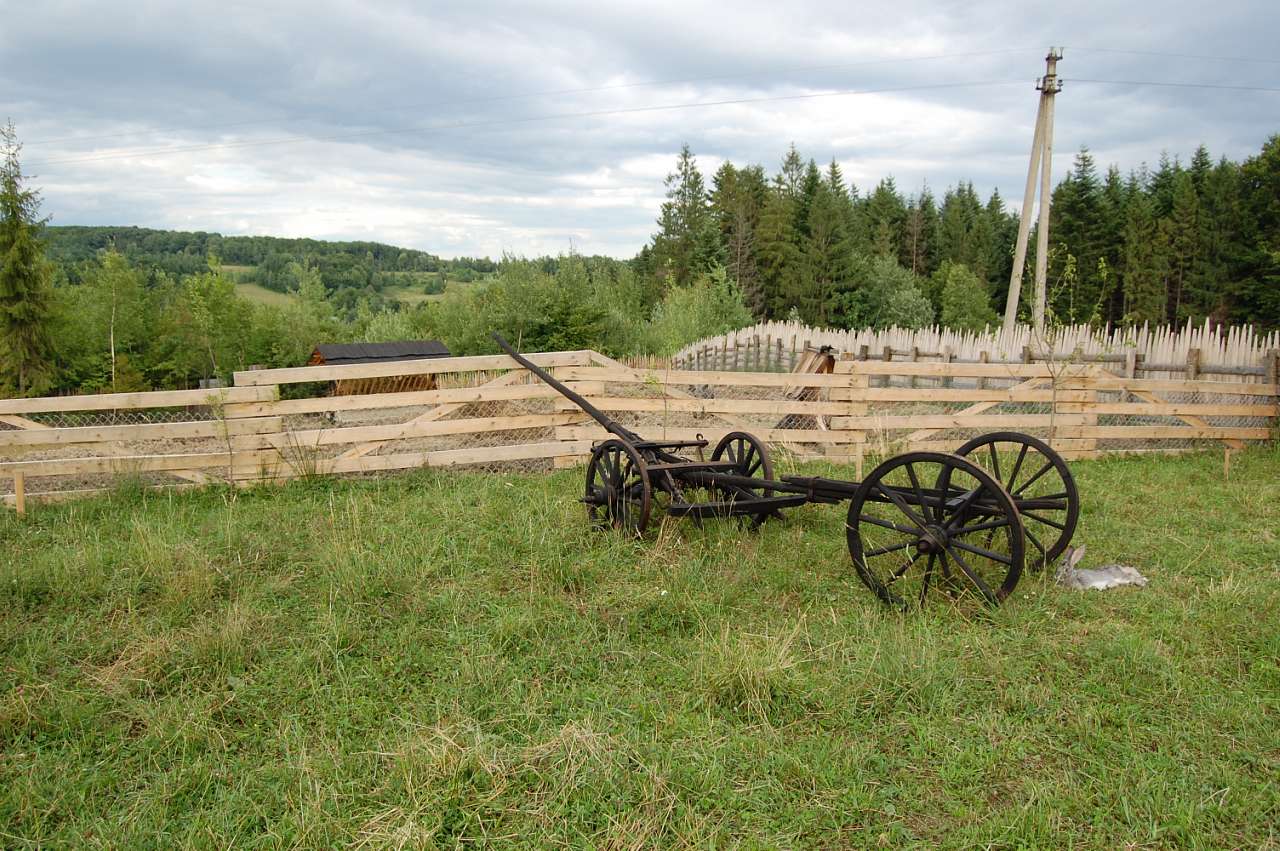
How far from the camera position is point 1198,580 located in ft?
16.3

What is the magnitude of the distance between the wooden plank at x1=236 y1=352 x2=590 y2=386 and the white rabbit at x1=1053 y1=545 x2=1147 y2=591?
499 cm

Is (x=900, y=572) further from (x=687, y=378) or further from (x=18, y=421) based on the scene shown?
(x=18, y=421)

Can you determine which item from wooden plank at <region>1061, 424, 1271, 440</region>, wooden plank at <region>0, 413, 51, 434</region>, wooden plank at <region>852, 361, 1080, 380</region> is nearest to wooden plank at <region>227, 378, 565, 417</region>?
wooden plank at <region>0, 413, 51, 434</region>

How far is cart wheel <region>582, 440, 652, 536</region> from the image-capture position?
5.41 m

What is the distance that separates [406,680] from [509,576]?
1265 mm

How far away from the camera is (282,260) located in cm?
6719

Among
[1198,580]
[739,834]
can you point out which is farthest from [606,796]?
[1198,580]

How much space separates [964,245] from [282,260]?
2275 inches

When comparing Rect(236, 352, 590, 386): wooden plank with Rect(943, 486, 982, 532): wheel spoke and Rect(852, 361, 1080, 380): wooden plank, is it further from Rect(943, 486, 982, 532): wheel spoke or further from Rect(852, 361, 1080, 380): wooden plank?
Rect(943, 486, 982, 532): wheel spoke

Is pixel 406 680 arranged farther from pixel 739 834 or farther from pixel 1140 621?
pixel 1140 621

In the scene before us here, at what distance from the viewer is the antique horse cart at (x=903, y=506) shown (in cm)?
434

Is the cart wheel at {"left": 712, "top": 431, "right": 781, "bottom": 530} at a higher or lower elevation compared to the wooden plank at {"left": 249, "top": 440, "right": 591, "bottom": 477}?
higher

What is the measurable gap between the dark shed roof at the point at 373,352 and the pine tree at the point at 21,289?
13115 millimetres

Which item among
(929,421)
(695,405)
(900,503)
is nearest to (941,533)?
(900,503)
